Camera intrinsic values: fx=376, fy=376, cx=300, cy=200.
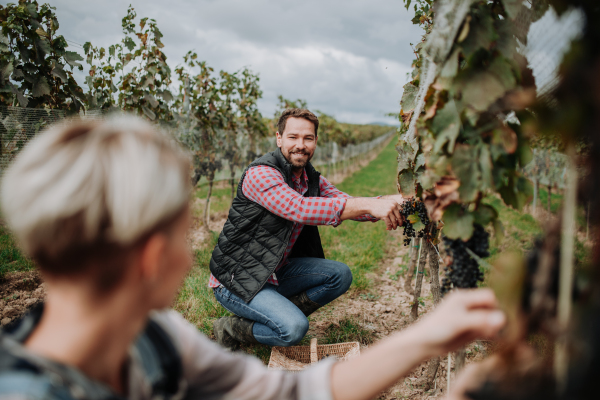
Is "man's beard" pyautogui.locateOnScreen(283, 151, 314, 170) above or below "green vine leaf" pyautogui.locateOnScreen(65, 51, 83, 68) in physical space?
below

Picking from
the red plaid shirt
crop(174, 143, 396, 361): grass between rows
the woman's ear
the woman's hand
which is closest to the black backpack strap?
the woman's ear

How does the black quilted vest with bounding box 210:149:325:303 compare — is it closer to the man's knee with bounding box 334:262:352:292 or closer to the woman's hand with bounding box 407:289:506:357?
the man's knee with bounding box 334:262:352:292

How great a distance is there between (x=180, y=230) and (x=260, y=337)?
7.05 feet

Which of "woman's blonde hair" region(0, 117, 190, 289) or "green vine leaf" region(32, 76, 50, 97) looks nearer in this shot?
"woman's blonde hair" region(0, 117, 190, 289)

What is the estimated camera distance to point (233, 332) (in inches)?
118

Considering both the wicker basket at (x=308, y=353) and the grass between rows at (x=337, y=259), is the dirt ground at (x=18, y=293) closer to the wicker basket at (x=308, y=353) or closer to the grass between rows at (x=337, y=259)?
the grass between rows at (x=337, y=259)

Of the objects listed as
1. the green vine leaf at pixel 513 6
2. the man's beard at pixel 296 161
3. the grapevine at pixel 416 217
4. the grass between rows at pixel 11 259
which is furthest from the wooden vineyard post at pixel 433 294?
the grass between rows at pixel 11 259

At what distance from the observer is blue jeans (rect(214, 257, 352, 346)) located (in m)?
2.71

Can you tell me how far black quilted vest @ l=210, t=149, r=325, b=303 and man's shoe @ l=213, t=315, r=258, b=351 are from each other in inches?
9.4

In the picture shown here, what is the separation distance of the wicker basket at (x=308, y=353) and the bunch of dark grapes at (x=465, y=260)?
5.23 ft

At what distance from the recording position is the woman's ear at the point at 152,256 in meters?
0.84

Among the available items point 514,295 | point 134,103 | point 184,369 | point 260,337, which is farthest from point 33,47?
point 514,295

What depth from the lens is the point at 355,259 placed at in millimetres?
5422

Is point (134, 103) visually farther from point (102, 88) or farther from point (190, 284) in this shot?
point (190, 284)
